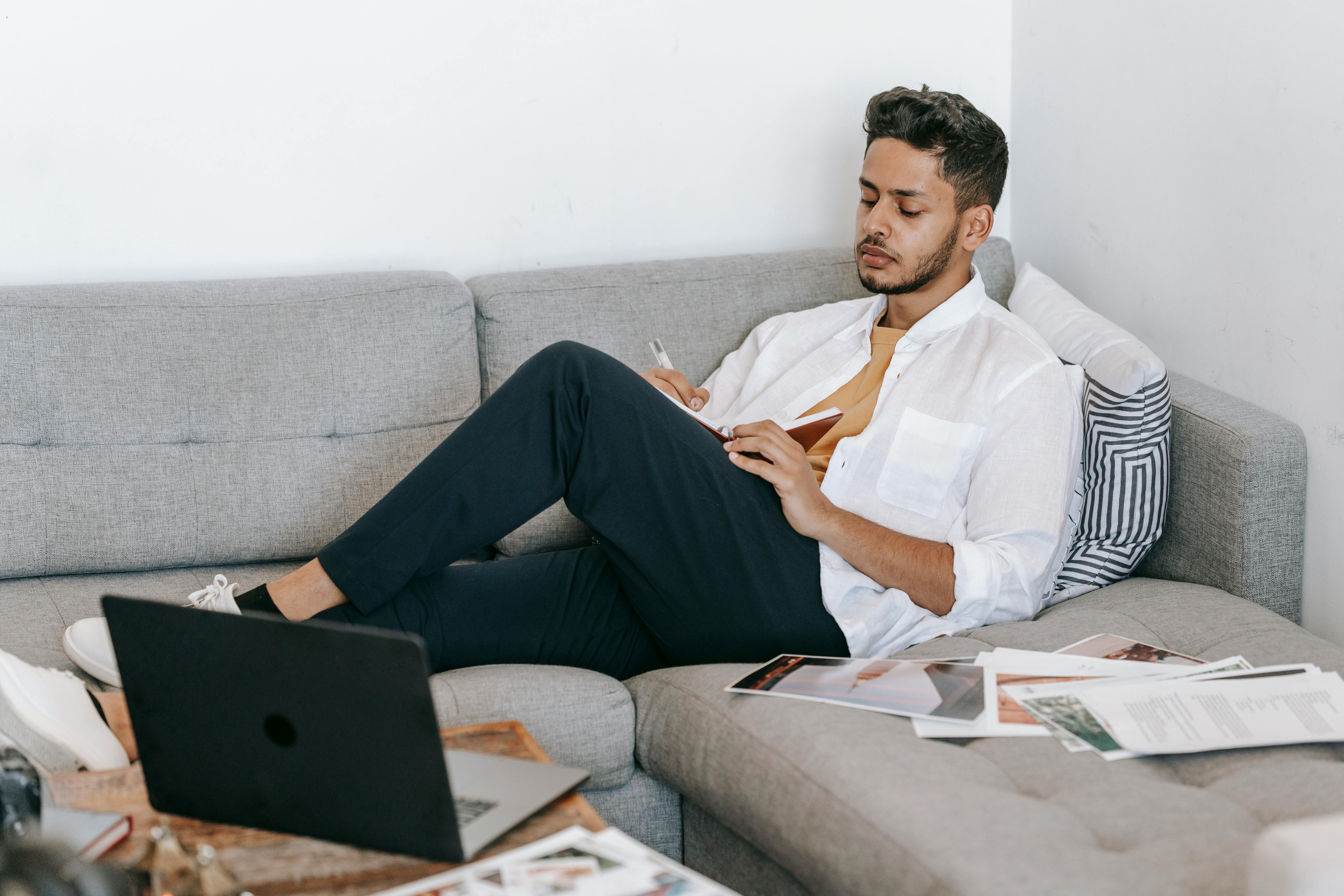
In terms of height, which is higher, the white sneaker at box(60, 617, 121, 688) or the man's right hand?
the man's right hand

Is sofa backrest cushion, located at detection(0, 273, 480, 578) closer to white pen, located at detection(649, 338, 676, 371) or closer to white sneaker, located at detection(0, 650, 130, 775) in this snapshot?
white pen, located at detection(649, 338, 676, 371)

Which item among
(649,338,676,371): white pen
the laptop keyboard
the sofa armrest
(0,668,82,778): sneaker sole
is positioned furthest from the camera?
(649,338,676,371): white pen

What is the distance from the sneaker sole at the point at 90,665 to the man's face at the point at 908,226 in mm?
1221

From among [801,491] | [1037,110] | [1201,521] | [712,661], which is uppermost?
[1037,110]

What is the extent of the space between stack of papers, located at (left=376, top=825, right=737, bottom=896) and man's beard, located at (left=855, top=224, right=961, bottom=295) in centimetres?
117

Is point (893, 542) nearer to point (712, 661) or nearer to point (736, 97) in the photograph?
point (712, 661)

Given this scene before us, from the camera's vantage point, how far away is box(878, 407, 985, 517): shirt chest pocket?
1665 millimetres

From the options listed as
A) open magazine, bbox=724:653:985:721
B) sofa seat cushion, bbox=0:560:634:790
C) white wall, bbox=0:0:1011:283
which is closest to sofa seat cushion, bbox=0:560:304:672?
sofa seat cushion, bbox=0:560:634:790

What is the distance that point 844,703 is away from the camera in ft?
4.17

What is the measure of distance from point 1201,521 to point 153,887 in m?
1.44

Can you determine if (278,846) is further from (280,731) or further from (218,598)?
(218,598)

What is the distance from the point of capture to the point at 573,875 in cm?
84

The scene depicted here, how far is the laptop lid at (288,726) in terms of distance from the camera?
2.79 feet

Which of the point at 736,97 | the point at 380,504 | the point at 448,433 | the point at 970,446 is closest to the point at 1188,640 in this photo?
the point at 970,446
